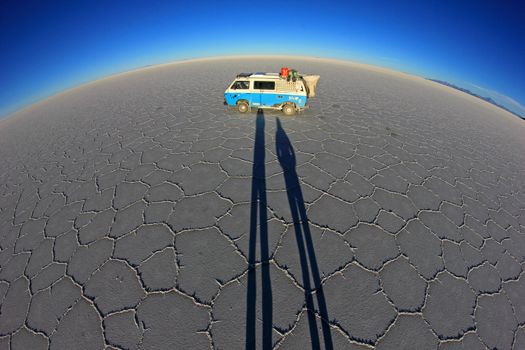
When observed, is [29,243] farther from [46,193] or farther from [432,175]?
[432,175]

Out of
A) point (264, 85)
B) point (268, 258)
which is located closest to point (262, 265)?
point (268, 258)

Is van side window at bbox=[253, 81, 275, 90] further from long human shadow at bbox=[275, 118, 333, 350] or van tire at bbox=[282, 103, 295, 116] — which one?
long human shadow at bbox=[275, 118, 333, 350]

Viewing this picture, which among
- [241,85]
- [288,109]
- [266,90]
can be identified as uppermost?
[241,85]

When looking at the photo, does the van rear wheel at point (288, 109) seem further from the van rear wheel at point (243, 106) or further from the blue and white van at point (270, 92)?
the van rear wheel at point (243, 106)

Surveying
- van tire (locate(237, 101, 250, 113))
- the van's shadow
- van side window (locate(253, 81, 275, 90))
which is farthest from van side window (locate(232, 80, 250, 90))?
the van's shadow

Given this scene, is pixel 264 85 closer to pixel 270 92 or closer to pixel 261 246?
pixel 270 92

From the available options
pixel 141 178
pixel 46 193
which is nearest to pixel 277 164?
pixel 141 178
